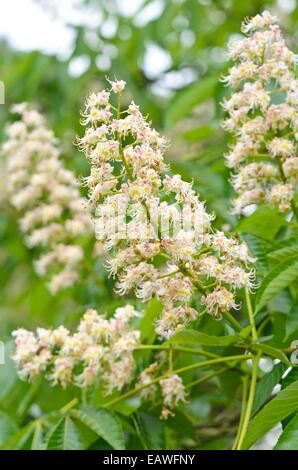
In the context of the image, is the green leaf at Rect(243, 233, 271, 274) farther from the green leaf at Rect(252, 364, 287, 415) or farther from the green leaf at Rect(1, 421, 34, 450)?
the green leaf at Rect(1, 421, 34, 450)

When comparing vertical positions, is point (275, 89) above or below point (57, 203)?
below

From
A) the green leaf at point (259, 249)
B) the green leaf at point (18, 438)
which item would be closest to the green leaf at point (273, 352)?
the green leaf at point (259, 249)

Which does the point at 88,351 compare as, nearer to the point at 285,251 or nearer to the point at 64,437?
the point at 64,437

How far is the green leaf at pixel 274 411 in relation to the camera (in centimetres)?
188

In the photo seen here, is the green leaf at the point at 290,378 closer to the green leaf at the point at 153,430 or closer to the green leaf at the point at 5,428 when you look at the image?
the green leaf at the point at 153,430

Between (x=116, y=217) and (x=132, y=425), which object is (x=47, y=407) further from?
(x=116, y=217)

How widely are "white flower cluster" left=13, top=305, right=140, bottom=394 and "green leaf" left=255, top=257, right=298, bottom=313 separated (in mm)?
469

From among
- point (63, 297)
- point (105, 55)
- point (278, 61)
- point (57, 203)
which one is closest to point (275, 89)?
point (278, 61)

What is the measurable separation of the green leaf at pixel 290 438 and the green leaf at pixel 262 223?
0.61 meters

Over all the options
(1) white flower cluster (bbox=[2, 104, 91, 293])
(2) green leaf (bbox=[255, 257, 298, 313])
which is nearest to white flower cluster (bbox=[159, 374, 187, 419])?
(2) green leaf (bbox=[255, 257, 298, 313])

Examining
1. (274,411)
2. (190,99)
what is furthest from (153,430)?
(190,99)

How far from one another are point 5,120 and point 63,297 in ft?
5.57

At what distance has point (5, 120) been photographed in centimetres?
509

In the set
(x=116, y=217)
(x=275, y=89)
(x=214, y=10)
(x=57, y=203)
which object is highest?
(x=214, y=10)
